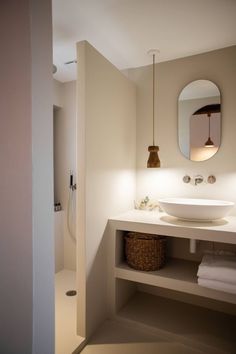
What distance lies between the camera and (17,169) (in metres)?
0.96

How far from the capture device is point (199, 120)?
2.20m

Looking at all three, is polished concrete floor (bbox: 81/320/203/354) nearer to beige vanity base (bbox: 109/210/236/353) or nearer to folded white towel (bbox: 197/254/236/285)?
beige vanity base (bbox: 109/210/236/353)

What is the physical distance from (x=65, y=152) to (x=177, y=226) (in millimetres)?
1785

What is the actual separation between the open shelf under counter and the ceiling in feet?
6.33

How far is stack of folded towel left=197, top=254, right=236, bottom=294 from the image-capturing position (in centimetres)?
150

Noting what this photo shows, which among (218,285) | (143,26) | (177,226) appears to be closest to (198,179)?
(177,226)

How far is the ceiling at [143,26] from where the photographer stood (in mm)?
1501

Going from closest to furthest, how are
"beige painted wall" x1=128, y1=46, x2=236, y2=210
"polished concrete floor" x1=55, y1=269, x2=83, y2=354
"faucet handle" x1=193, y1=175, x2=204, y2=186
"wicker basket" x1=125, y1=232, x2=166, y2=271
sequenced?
1. "polished concrete floor" x1=55, y1=269, x2=83, y2=354
2. "wicker basket" x1=125, y1=232, x2=166, y2=271
3. "beige painted wall" x1=128, y1=46, x2=236, y2=210
4. "faucet handle" x1=193, y1=175, x2=204, y2=186

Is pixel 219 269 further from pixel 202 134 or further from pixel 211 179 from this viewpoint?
pixel 202 134

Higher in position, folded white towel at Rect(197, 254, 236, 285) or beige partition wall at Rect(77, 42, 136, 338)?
beige partition wall at Rect(77, 42, 136, 338)

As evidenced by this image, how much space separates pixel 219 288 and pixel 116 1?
2010 mm

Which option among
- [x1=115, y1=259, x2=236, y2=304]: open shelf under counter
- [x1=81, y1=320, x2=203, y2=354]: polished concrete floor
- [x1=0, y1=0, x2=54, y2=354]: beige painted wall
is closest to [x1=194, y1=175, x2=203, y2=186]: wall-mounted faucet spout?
[x1=115, y1=259, x2=236, y2=304]: open shelf under counter

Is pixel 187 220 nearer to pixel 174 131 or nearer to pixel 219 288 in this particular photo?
pixel 219 288

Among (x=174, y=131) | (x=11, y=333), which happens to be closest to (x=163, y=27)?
(x=174, y=131)
